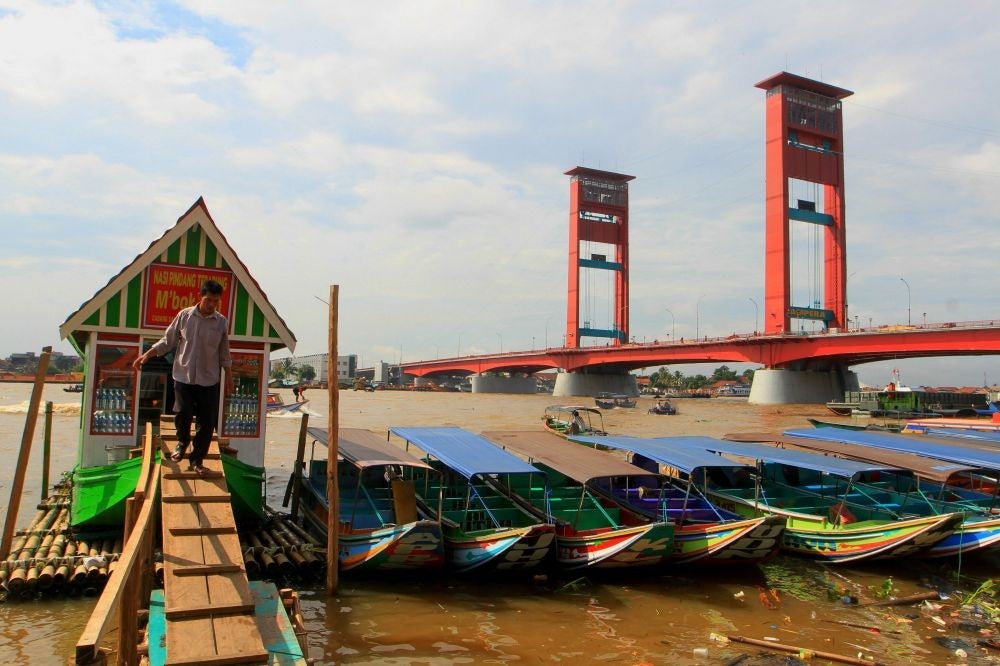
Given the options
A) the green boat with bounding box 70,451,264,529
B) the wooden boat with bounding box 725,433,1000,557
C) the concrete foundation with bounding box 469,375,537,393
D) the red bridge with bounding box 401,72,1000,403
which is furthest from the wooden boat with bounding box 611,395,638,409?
the green boat with bounding box 70,451,264,529

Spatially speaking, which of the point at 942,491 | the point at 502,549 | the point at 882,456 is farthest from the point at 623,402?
the point at 502,549

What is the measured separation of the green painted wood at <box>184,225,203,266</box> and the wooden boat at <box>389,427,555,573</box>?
441 cm

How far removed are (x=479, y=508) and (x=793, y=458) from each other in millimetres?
5245

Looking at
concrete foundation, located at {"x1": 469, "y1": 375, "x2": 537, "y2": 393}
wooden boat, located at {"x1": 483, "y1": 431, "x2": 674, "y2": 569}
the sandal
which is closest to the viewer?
the sandal

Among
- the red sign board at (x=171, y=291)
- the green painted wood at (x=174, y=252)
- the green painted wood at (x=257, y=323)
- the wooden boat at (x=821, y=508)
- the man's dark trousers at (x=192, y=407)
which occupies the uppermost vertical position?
the green painted wood at (x=174, y=252)

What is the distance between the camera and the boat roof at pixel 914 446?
12.7 m

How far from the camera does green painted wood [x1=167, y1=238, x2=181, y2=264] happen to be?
10.4m

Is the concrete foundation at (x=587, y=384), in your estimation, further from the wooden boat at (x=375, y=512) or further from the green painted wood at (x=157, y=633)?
the green painted wood at (x=157, y=633)

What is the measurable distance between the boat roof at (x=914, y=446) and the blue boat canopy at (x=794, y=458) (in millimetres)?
1908

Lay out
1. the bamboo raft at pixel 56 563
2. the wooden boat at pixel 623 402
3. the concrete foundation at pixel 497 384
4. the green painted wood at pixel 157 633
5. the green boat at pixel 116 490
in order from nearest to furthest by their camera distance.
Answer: the green painted wood at pixel 157 633, the bamboo raft at pixel 56 563, the green boat at pixel 116 490, the wooden boat at pixel 623 402, the concrete foundation at pixel 497 384

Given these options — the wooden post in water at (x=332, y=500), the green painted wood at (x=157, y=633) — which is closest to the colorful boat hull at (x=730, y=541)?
the wooden post in water at (x=332, y=500)

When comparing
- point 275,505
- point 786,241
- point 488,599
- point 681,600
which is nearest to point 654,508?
point 681,600

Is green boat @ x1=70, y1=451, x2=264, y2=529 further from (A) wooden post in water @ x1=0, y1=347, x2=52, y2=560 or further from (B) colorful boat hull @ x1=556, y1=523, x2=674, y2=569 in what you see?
(B) colorful boat hull @ x1=556, y1=523, x2=674, y2=569

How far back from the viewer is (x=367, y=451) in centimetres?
1134
